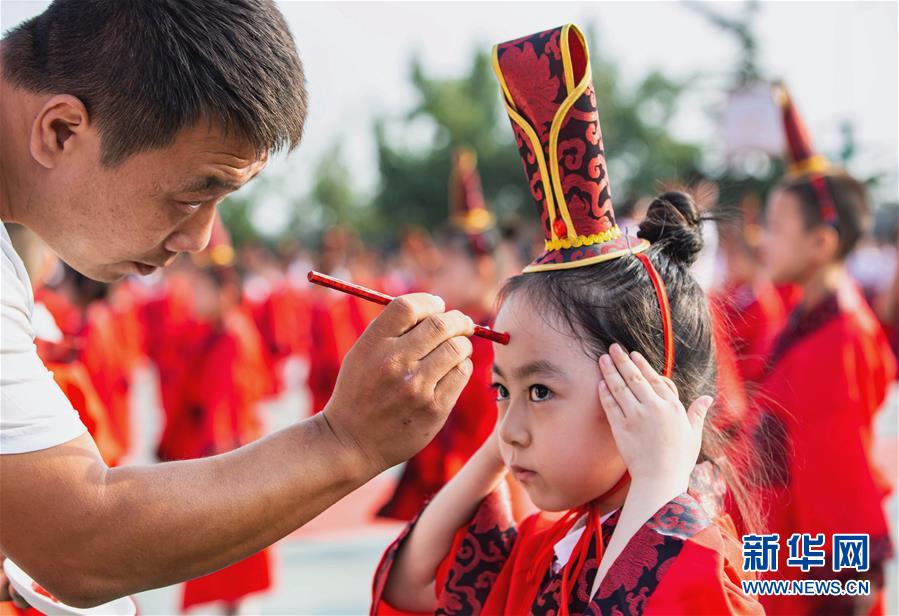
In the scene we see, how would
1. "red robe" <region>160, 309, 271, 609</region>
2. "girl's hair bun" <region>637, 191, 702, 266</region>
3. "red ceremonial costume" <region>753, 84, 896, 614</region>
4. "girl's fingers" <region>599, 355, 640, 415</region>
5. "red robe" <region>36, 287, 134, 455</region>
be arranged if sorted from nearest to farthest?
1. "girl's fingers" <region>599, 355, 640, 415</region>
2. "girl's hair bun" <region>637, 191, 702, 266</region>
3. "red ceremonial costume" <region>753, 84, 896, 614</region>
4. "red robe" <region>160, 309, 271, 609</region>
5. "red robe" <region>36, 287, 134, 455</region>

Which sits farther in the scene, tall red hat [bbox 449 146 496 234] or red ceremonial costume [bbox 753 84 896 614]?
tall red hat [bbox 449 146 496 234]

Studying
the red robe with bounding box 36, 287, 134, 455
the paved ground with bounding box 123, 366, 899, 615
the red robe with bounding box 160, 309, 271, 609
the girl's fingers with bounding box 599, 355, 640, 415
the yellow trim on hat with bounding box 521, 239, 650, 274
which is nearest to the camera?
the girl's fingers with bounding box 599, 355, 640, 415

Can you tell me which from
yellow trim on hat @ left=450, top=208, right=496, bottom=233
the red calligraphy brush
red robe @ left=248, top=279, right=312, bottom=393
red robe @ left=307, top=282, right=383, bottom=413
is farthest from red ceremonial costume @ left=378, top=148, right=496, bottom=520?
red robe @ left=248, top=279, right=312, bottom=393

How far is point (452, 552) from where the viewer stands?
6.24ft

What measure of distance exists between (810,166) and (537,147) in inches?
119

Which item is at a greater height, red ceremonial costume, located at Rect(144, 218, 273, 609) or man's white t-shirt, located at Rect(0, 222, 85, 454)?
man's white t-shirt, located at Rect(0, 222, 85, 454)

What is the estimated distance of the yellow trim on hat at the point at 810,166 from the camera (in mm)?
4270

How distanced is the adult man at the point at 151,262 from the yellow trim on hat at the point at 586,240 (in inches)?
16.0

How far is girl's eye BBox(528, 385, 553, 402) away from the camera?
1675 millimetres

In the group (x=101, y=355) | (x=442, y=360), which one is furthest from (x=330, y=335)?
(x=442, y=360)

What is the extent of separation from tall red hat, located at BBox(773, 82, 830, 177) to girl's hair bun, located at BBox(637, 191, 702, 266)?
2.69 meters

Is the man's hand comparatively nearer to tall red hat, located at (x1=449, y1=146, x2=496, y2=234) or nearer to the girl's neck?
the girl's neck

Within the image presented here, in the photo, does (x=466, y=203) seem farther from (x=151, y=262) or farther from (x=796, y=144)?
(x=151, y=262)

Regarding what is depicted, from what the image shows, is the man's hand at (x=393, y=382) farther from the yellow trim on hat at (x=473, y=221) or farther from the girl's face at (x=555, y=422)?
the yellow trim on hat at (x=473, y=221)
